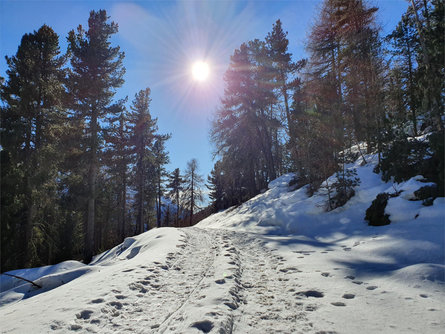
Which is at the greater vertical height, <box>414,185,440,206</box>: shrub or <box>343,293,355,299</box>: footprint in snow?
<box>414,185,440,206</box>: shrub

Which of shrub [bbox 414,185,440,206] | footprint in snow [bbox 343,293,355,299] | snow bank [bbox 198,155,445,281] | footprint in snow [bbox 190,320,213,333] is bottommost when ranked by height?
footprint in snow [bbox 343,293,355,299]

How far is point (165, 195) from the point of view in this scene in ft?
104

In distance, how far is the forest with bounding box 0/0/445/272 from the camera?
8.60m

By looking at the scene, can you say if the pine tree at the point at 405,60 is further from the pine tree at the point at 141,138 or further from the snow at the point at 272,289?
the pine tree at the point at 141,138

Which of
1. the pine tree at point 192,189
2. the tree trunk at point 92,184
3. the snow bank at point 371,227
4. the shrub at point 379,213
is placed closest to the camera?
the snow bank at point 371,227

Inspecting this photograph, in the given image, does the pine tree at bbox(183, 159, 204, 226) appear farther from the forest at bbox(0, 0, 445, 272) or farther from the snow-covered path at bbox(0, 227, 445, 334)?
the snow-covered path at bbox(0, 227, 445, 334)

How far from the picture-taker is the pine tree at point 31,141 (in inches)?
417

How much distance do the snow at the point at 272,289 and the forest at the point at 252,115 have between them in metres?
2.41

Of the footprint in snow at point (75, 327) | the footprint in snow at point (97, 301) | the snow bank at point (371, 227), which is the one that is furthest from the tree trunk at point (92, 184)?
the footprint in snow at point (75, 327)

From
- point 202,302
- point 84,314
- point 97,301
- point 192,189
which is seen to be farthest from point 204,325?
point 192,189

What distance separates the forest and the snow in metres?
2.41

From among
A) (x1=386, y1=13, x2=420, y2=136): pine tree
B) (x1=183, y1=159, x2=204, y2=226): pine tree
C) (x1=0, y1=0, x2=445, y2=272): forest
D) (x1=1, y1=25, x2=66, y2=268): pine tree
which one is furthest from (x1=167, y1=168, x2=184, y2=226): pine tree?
(x1=386, y1=13, x2=420, y2=136): pine tree

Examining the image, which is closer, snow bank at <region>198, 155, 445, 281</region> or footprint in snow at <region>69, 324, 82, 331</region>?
footprint in snow at <region>69, 324, 82, 331</region>

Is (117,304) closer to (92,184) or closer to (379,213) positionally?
(379,213)
